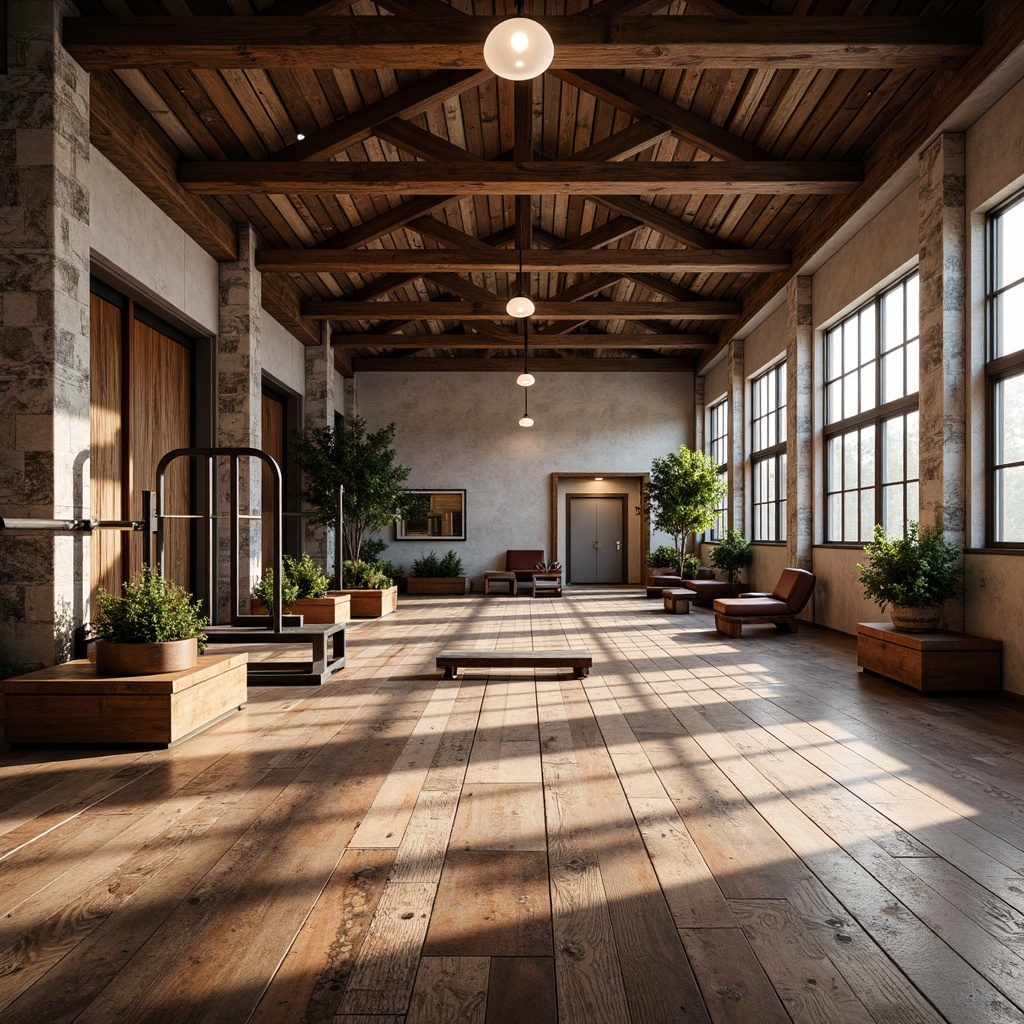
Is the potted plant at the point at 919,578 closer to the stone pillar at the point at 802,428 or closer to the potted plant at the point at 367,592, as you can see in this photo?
the stone pillar at the point at 802,428

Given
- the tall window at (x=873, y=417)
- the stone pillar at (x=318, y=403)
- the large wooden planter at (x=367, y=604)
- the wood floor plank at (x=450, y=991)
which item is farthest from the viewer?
the stone pillar at (x=318, y=403)

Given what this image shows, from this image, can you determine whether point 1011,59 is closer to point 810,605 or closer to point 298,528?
point 810,605

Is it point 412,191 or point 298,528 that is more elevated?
point 412,191

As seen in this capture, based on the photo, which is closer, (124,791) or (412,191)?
(124,791)

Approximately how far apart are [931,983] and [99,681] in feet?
11.6

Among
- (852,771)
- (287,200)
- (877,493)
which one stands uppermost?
(287,200)

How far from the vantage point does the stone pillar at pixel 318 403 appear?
12219 mm

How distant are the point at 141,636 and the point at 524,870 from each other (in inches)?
94.8

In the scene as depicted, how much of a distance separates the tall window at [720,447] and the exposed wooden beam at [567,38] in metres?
8.25

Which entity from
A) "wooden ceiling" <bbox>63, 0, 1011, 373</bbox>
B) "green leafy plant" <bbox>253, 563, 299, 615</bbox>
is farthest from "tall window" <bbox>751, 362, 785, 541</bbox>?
"green leafy plant" <bbox>253, 563, 299, 615</bbox>

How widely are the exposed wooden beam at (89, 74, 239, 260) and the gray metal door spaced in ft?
33.2

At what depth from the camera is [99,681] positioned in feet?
12.2

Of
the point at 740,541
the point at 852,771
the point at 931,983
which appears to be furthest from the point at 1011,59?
the point at 740,541

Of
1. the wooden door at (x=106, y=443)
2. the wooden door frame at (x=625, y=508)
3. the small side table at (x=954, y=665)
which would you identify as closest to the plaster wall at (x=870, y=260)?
the small side table at (x=954, y=665)
